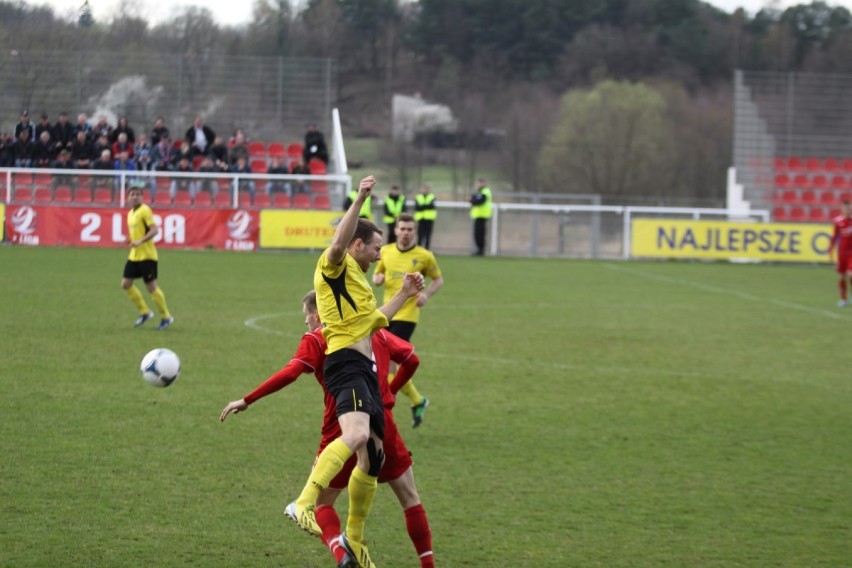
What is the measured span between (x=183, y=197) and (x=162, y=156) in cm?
190

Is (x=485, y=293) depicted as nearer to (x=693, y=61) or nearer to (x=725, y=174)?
(x=725, y=174)

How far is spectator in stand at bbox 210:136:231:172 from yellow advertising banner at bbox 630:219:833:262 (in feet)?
41.0

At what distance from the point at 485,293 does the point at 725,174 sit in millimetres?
40641

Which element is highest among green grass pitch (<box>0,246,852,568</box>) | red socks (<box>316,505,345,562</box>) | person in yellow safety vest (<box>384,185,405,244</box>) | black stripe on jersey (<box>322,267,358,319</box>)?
person in yellow safety vest (<box>384,185,405,244</box>)

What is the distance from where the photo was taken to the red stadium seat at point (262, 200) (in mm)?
30609

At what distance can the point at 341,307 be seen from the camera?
624 centimetres

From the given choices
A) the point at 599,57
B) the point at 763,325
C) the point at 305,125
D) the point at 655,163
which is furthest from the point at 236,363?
the point at 599,57

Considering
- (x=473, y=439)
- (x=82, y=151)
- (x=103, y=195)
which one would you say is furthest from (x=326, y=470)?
(x=82, y=151)

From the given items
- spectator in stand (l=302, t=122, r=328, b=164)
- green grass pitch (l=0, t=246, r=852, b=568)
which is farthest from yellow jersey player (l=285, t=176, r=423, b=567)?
spectator in stand (l=302, t=122, r=328, b=164)

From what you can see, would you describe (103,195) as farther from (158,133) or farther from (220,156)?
(220,156)

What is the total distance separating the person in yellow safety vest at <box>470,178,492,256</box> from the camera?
1267 inches

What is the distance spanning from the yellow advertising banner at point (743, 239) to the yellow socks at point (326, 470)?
29.3 meters

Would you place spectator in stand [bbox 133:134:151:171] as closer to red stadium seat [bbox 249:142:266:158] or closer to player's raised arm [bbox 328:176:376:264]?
red stadium seat [bbox 249:142:266:158]

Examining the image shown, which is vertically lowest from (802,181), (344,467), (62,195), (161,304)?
(344,467)
